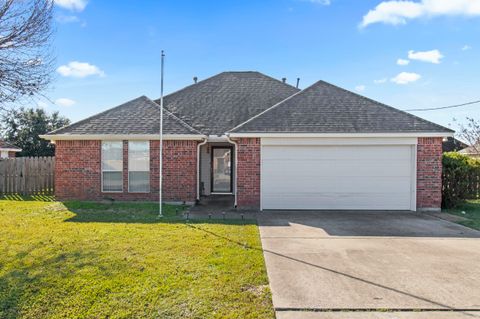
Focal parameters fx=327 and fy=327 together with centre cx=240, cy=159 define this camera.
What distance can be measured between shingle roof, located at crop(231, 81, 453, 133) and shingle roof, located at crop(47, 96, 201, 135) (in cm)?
269

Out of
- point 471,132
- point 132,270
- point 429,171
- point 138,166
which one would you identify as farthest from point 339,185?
point 471,132

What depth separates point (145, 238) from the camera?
22.9 ft

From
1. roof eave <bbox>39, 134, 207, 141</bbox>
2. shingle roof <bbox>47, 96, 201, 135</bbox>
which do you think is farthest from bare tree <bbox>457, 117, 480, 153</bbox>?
shingle roof <bbox>47, 96, 201, 135</bbox>

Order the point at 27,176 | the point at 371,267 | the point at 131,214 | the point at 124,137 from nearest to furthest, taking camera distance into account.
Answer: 1. the point at 371,267
2. the point at 131,214
3. the point at 124,137
4. the point at 27,176

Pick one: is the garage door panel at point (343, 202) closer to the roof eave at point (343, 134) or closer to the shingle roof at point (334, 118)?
the roof eave at point (343, 134)

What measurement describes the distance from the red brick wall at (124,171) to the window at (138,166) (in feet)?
0.49

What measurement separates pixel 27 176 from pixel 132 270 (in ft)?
42.5

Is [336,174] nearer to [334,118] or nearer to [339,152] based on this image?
[339,152]

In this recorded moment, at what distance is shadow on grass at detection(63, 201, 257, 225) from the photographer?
895cm

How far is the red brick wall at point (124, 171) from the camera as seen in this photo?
12031 millimetres

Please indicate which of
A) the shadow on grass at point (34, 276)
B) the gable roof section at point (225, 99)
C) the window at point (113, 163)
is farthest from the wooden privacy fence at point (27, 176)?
the shadow on grass at point (34, 276)

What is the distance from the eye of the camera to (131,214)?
992cm

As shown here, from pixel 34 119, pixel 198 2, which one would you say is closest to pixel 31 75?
pixel 198 2

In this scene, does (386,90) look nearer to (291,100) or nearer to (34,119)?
(291,100)
